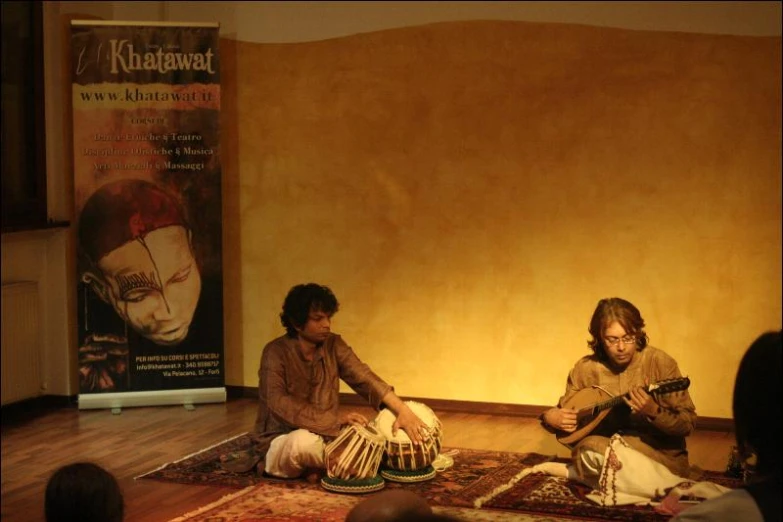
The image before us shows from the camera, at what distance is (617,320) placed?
4.93 m

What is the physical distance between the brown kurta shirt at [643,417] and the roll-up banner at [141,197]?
2730mm

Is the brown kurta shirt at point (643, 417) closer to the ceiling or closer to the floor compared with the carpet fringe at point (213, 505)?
closer to the ceiling

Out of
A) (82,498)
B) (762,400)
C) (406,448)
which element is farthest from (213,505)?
(762,400)

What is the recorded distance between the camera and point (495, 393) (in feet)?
21.9

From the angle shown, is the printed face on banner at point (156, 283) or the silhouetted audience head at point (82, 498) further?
the printed face on banner at point (156, 283)

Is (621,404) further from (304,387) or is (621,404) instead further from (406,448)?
(304,387)

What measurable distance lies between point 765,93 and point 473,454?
2.51 m

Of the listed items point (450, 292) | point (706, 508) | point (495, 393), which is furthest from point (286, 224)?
point (706, 508)

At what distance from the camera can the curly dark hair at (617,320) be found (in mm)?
4926

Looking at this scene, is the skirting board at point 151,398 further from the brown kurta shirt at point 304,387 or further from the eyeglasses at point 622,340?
the eyeglasses at point 622,340

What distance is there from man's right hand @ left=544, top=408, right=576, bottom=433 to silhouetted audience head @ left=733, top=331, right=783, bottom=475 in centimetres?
310

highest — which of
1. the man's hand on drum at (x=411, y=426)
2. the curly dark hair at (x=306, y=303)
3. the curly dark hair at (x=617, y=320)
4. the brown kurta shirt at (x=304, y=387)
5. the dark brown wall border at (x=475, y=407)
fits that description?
the curly dark hair at (x=306, y=303)

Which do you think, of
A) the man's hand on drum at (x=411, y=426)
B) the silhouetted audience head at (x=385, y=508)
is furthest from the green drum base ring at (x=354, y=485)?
the silhouetted audience head at (x=385, y=508)

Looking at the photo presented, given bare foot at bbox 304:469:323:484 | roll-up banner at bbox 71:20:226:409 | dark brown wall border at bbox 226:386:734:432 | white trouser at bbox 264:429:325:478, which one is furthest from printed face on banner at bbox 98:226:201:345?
bare foot at bbox 304:469:323:484
